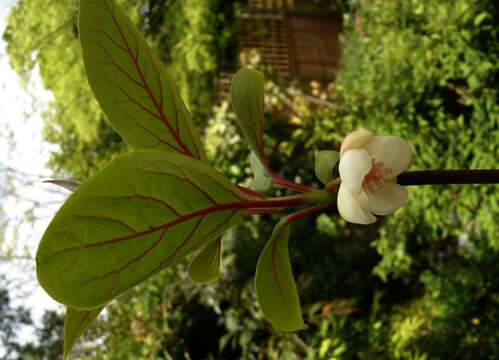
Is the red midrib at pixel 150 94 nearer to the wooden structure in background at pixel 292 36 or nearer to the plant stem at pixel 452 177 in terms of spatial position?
the plant stem at pixel 452 177

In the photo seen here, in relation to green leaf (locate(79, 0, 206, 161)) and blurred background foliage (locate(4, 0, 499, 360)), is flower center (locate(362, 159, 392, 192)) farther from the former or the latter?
blurred background foliage (locate(4, 0, 499, 360))

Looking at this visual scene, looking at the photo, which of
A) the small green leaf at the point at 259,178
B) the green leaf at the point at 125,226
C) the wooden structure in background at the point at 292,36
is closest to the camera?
the green leaf at the point at 125,226

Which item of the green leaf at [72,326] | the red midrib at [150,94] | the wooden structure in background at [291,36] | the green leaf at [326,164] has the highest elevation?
the wooden structure in background at [291,36]

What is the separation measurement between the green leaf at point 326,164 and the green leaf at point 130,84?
0.07 m

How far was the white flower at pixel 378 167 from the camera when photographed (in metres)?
0.25

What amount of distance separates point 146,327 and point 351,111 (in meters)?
1.35

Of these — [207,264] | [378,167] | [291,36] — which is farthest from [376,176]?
[291,36]

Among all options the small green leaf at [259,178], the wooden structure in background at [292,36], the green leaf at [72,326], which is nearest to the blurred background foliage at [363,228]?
the wooden structure in background at [292,36]

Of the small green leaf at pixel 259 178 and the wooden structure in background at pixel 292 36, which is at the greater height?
the wooden structure in background at pixel 292 36

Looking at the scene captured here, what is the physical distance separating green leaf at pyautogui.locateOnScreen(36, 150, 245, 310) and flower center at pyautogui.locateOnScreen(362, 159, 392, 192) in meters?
0.08

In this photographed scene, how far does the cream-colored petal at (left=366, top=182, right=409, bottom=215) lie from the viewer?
10.3 inches

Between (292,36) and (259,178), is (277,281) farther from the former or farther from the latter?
(292,36)

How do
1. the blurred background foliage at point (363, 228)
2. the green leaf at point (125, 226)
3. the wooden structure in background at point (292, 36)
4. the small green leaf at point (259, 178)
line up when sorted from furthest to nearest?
the wooden structure in background at point (292, 36) → the blurred background foliage at point (363, 228) → the small green leaf at point (259, 178) → the green leaf at point (125, 226)

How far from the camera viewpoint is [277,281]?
0.98ft
